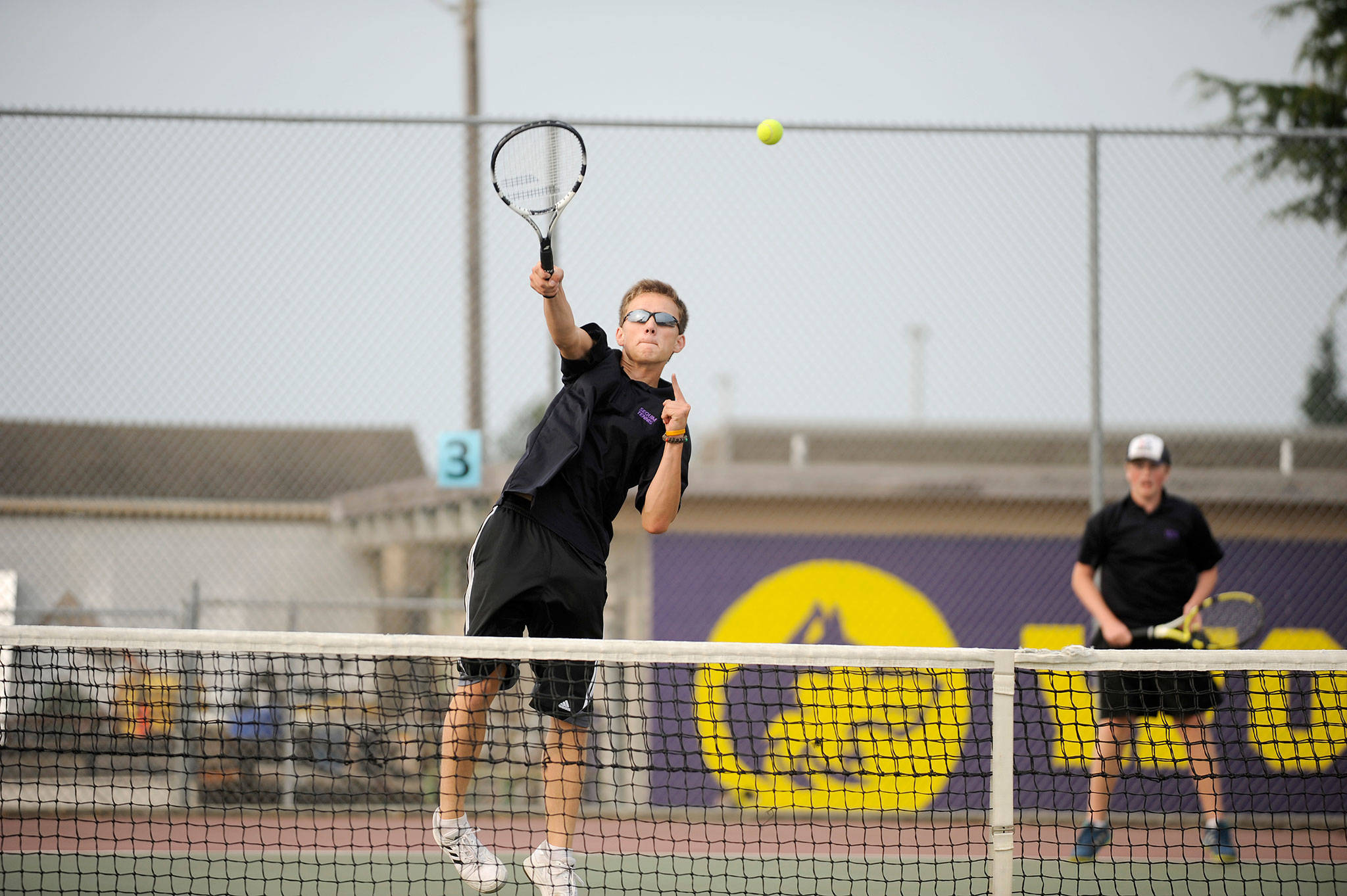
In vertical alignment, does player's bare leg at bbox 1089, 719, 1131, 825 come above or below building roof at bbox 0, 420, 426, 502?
below

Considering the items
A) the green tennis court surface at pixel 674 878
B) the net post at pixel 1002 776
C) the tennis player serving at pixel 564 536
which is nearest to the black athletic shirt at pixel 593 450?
the tennis player serving at pixel 564 536

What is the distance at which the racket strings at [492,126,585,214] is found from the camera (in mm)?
3807

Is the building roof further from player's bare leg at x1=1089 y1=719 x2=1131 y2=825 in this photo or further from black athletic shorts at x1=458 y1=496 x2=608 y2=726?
player's bare leg at x1=1089 y1=719 x2=1131 y2=825

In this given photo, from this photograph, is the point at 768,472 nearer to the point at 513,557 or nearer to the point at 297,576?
the point at 513,557

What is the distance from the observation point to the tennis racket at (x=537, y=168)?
3781 mm

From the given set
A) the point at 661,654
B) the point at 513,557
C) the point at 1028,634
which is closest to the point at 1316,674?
the point at 661,654

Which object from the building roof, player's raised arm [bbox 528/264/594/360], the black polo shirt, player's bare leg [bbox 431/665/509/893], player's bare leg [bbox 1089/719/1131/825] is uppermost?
player's raised arm [bbox 528/264/594/360]

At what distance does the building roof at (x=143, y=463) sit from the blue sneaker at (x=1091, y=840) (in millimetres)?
5177

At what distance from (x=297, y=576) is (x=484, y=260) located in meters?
5.25

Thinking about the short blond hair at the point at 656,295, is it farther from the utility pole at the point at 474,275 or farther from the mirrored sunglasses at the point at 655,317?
the utility pole at the point at 474,275

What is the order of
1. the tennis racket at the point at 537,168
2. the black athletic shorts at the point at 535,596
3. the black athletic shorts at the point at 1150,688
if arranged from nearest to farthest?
the black athletic shorts at the point at 535,596 → the tennis racket at the point at 537,168 → the black athletic shorts at the point at 1150,688

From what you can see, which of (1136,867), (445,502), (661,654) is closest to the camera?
(661,654)

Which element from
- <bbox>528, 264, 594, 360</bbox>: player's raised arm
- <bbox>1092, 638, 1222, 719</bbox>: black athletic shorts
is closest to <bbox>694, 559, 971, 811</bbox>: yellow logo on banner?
<bbox>1092, 638, 1222, 719</bbox>: black athletic shorts

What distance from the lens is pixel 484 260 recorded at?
6.60 meters
